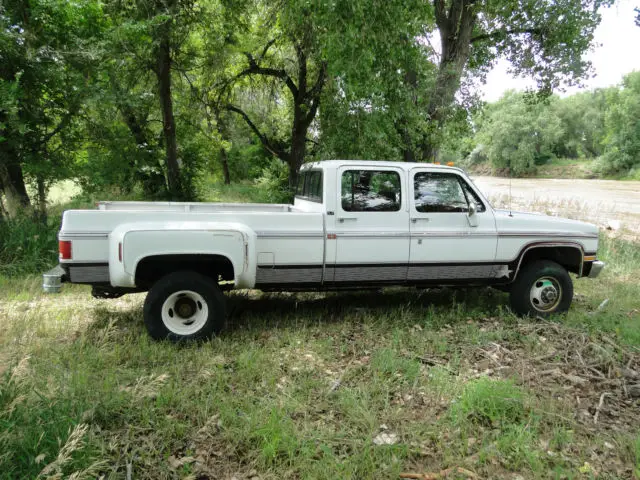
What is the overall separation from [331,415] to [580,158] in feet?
211

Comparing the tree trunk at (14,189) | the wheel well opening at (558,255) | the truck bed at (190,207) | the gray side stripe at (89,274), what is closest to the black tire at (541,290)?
the wheel well opening at (558,255)

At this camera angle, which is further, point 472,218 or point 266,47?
point 266,47

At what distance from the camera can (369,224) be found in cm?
495

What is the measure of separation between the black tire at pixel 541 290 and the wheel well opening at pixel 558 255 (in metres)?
0.11

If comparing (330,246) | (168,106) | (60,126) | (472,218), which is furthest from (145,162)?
(472,218)

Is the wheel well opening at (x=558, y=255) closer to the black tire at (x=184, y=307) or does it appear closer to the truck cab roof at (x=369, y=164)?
the truck cab roof at (x=369, y=164)

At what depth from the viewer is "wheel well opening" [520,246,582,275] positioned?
5.52m

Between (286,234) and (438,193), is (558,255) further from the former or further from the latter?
(286,234)

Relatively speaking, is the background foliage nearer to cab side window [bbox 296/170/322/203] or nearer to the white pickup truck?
cab side window [bbox 296/170/322/203]

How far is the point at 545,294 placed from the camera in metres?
5.45

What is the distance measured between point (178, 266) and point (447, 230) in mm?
3032

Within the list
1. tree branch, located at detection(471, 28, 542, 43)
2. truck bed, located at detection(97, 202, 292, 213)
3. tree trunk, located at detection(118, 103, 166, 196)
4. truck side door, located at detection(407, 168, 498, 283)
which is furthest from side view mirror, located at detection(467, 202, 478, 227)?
tree branch, located at detection(471, 28, 542, 43)

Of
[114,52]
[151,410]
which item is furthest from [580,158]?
[151,410]

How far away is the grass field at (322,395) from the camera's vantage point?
8.80ft
